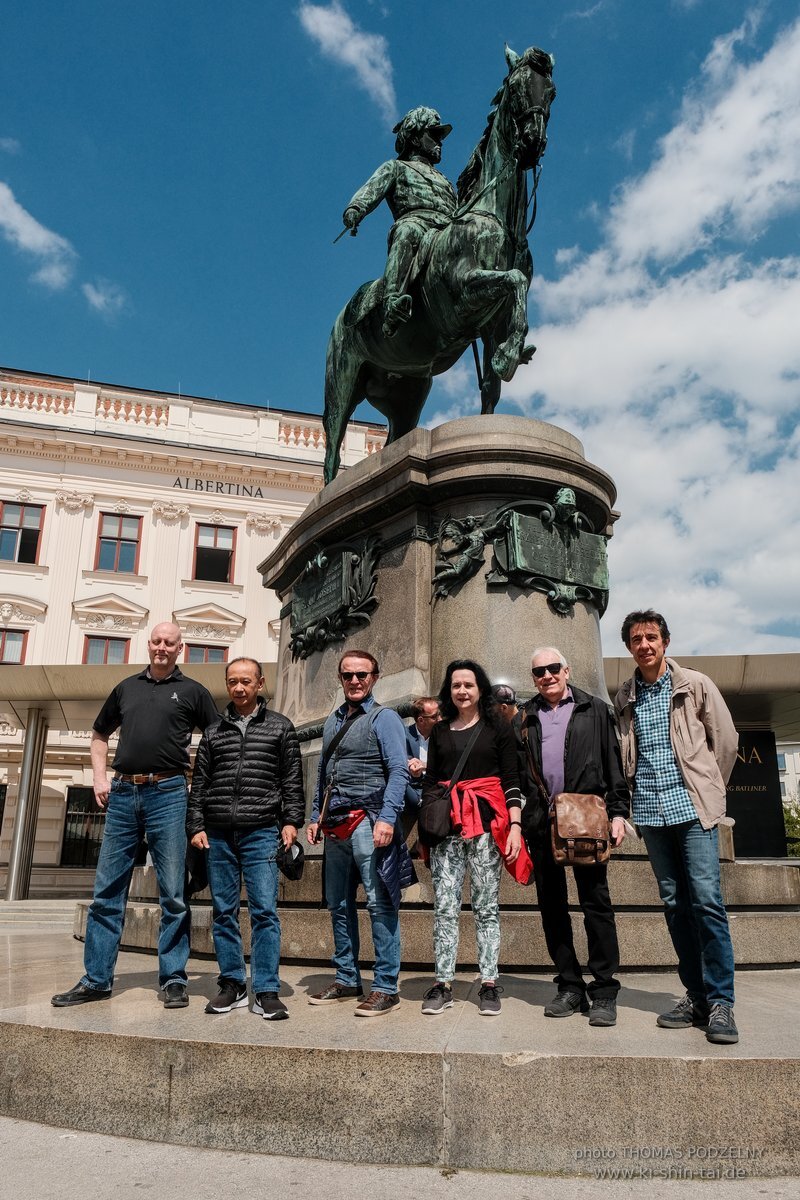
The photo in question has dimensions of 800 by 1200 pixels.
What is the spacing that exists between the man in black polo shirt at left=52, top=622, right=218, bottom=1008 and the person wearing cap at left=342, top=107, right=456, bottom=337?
3966mm

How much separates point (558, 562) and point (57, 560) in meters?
26.5

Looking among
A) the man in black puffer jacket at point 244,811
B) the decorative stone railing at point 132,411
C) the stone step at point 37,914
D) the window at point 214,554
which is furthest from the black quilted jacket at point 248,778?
the decorative stone railing at point 132,411

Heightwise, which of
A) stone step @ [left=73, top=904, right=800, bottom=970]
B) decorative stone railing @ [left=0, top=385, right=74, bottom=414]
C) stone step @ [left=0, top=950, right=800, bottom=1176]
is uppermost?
decorative stone railing @ [left=0, top=385, right=74, bottom=414]

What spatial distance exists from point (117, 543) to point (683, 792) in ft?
96.6

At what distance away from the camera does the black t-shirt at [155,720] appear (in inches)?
170

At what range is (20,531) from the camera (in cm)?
3000

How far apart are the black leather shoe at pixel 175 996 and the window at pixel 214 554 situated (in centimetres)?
2776

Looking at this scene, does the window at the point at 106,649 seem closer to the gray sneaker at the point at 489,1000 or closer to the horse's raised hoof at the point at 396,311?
the horse's raised hoof at the point at 396,311

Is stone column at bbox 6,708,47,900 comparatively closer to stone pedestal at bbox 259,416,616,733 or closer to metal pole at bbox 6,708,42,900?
metal pole at bbox 6,708,42,900

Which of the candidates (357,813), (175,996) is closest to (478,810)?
(357,813)

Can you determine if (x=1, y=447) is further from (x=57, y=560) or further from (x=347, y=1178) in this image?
(x=347, y=1178)

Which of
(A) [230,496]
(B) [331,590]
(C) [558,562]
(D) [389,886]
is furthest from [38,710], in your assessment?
(D) [389,886]

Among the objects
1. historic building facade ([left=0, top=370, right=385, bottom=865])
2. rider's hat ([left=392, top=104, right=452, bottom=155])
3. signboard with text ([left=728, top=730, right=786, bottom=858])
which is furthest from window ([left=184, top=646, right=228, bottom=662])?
rider's hat ([left=392, top=104, right=452, bottom=155])

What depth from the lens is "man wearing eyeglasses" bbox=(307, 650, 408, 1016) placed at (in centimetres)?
402
